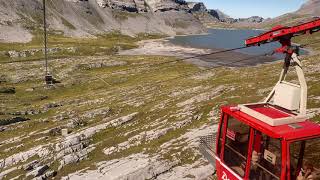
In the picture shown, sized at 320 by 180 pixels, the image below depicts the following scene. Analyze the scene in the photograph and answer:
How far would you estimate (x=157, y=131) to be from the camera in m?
36.4

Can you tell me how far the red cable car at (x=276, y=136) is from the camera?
553 inches

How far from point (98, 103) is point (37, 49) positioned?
302ft

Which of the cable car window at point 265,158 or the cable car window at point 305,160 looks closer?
the cable car window at point 305,160

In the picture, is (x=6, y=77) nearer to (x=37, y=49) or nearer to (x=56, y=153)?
(x=37, y=49)

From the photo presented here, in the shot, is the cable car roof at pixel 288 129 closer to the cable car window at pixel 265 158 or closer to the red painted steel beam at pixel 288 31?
the cable car window at pixel 265 158

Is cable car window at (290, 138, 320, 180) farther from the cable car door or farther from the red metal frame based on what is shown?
the red metal frame

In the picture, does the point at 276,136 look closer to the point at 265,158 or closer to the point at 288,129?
the point at 288,129

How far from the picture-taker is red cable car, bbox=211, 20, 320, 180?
14.0 metres

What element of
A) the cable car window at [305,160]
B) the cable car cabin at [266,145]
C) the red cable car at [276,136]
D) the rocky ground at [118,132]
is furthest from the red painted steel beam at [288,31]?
the rocky ground at [118,132]

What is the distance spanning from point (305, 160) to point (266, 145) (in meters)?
1.46

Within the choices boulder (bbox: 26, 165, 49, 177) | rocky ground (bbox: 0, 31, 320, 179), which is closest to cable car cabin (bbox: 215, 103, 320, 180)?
rocky ground (bbox: 0, 31, 320, 179)

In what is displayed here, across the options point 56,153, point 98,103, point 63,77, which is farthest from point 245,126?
point 63,77

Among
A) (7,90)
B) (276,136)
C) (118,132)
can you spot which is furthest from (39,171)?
(7,90)

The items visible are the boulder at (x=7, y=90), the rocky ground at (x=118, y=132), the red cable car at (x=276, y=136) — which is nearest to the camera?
the red cable car at (x=276, y=136)
